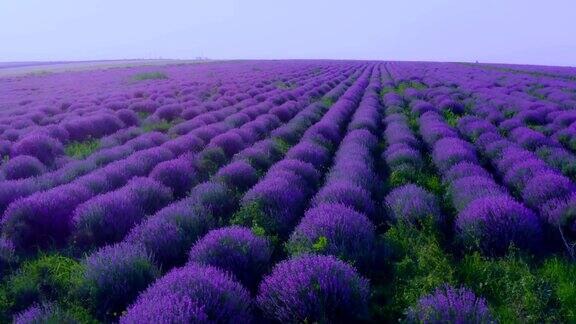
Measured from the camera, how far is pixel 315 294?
131 inches

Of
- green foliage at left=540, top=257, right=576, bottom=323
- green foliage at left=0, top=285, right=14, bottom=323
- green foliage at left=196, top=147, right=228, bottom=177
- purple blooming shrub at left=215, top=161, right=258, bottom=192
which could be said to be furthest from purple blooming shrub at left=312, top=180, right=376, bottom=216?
green foliage at left=0, top=285, right=14, bottom=323

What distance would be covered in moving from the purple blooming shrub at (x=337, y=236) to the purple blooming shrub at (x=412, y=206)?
519 mm

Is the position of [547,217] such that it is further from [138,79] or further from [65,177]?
[138,79]

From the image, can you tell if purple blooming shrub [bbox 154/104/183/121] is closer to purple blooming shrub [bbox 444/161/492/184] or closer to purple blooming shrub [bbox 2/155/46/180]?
purple blooming shrub [bbox 2/155/46/180]

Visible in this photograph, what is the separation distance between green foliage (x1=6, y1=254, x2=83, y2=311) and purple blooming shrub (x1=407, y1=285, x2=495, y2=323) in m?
2.59

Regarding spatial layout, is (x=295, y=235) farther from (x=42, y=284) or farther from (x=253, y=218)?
(x=42, y=284)

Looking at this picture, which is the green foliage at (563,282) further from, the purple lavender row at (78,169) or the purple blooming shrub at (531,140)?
the purple lavender row at (78,169)

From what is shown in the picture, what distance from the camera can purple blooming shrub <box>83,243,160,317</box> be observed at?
3736 millimetres

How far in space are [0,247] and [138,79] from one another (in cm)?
2862

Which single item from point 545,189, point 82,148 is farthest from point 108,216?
point 82,148

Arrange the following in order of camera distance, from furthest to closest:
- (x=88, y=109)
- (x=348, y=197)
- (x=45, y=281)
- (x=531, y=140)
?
(x=88, y=109) → (x=531, y=140) → (x=348, y=197) → (x=45, y=281)

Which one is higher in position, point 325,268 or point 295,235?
point 325,268

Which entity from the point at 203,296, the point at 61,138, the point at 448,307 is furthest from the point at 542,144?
the point at 61,138

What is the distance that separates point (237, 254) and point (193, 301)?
976 millimetres
